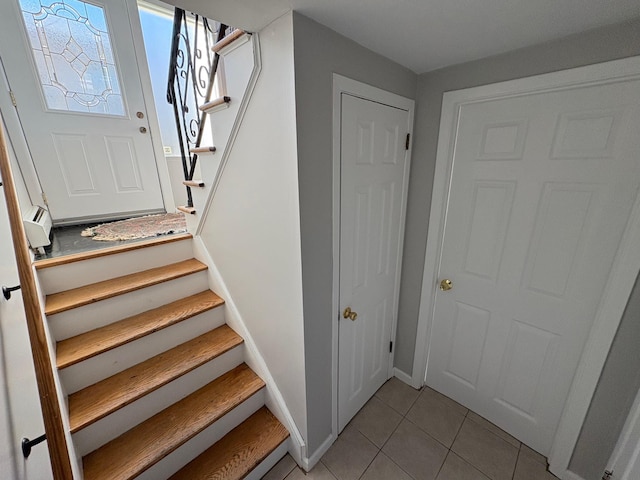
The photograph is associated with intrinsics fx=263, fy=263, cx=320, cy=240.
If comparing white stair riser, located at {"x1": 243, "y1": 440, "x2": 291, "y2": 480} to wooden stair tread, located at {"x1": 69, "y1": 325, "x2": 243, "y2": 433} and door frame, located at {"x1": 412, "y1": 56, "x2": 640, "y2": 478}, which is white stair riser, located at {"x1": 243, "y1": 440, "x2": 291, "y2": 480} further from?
door frame, located at {"x1": 412, "y1": 56, "x2": 640, "y2": 478}

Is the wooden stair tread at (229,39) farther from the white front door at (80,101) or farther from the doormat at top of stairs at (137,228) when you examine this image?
the white front door at (80,101)

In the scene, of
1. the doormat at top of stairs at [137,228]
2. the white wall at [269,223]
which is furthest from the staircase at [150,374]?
the doormat at top of stairs at [137,228]

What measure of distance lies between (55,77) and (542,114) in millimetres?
3598

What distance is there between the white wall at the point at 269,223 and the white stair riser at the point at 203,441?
0.82 feet

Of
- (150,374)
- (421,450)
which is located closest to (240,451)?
(150,374)

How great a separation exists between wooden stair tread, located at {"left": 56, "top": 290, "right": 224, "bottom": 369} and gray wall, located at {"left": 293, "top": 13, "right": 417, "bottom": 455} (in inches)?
32.1

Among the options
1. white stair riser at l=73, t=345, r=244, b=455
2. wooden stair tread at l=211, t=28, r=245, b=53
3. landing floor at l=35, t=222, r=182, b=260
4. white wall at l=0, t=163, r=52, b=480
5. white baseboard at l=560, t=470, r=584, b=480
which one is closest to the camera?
white wall at l=0, t=163, r=52, b=480

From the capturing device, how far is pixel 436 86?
4.84 ft

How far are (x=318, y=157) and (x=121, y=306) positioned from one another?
4.81 ft

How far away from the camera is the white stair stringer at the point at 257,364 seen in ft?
4.84

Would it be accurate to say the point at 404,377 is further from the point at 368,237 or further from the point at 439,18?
the point at 439,18

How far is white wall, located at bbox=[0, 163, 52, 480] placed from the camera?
568 mm

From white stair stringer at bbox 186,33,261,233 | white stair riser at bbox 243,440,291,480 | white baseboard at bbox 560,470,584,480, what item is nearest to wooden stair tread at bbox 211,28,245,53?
white stair stringer at bbox 186,33,261,233

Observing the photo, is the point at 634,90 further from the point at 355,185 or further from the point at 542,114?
the point at 355,185
